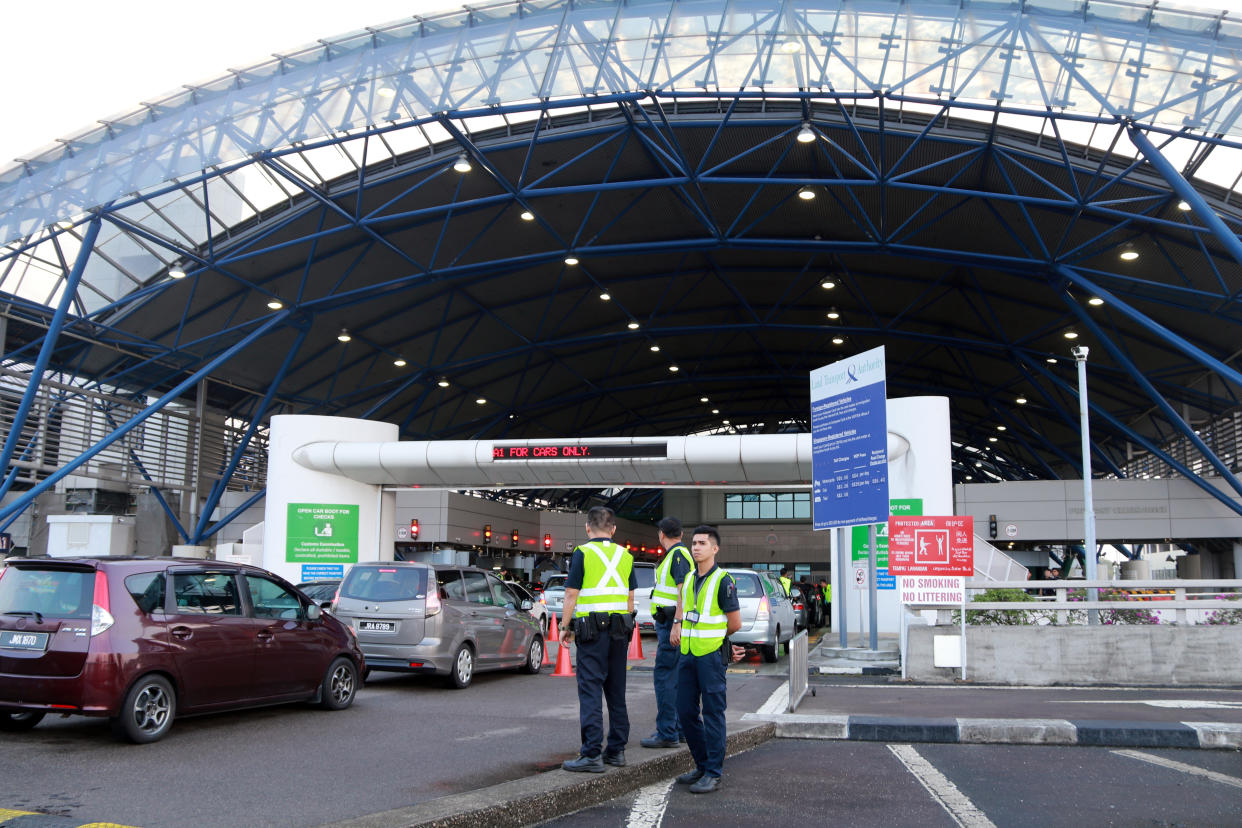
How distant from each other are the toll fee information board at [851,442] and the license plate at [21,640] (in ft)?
33.6

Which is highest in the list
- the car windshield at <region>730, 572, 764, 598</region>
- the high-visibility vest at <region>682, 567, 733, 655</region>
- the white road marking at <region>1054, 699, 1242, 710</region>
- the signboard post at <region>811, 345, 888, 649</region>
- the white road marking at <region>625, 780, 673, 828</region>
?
the signboard post at <region>811, 345, 888, 649</region>

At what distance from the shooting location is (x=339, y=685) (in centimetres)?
1072

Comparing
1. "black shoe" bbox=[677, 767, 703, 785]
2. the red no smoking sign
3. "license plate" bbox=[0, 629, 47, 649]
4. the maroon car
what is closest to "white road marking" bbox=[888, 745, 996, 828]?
"black shoe" bbox=[677, 767, 703, 785]

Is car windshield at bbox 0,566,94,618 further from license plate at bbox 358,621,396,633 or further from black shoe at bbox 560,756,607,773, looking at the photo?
license plate at bbox 358,621,396,633

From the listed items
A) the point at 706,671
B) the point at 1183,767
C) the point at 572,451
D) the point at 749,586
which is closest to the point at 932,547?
the point at 749,586

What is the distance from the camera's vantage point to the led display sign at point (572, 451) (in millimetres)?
21875

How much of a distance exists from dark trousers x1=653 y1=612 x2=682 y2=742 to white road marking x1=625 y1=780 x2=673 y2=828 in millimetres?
741

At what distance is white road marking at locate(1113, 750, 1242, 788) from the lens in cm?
709

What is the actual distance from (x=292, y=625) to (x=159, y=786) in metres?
3.67

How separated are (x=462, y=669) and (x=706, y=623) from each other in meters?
7.51

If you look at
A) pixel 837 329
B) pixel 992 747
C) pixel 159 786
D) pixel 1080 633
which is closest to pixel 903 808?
pixel 992 747

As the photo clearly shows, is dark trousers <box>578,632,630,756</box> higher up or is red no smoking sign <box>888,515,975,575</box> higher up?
red no smoking sign <box>888,515,975,575</box>

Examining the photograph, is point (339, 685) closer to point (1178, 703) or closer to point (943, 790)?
point (943, 790)

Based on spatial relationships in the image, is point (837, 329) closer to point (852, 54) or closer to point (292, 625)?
point (852, 54)
